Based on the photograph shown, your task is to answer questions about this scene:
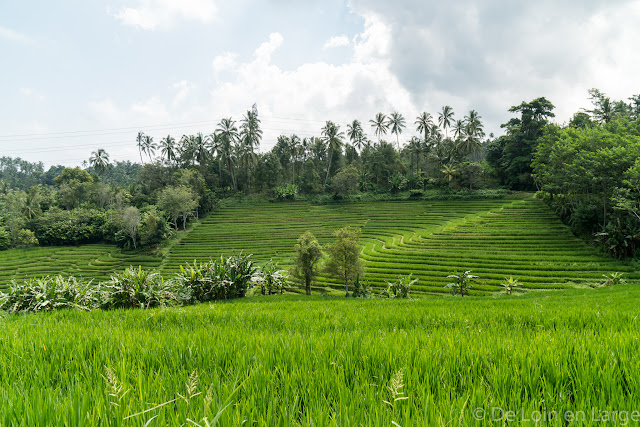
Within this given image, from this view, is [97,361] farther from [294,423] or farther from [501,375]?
[501,375]

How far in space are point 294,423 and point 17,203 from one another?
79.9 meters

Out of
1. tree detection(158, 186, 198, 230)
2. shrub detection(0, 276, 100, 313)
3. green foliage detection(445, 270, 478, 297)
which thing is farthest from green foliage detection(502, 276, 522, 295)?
tree detection(158, 186, 198, 230)

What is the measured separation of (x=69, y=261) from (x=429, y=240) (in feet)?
166

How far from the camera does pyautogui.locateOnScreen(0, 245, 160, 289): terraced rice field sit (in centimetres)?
3691

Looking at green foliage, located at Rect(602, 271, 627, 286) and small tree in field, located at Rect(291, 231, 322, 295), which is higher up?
small tree in field, located at Rect(291, 231, 322, 295)

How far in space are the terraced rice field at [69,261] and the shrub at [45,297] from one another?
3180 cm

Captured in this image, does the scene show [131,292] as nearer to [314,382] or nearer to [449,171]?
[314,382]

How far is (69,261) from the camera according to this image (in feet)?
136

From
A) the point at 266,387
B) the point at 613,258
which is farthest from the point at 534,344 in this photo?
the point at 613,258

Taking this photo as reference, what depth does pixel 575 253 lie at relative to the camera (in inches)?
1077

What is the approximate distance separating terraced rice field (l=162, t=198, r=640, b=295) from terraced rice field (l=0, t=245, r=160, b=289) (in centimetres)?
592

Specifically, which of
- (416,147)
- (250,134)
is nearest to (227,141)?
(250,134)

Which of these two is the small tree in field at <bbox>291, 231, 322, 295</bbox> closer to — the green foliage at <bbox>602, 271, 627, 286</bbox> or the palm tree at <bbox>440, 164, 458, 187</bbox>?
Answer: the green foliage at <bbox>602, 271, 627, 286</bbox>

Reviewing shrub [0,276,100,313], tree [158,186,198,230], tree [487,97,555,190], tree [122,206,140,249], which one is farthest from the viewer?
tree [487,97,555,190]
